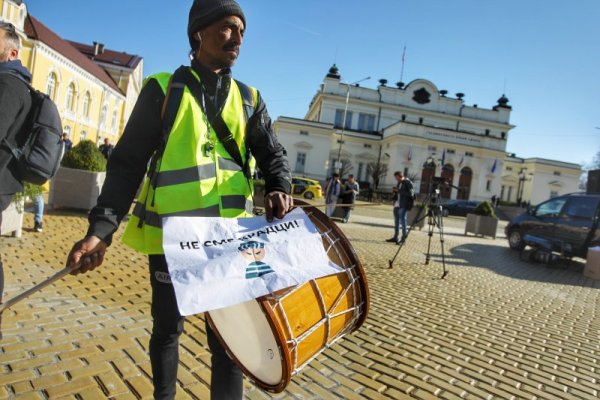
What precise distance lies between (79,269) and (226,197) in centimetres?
66

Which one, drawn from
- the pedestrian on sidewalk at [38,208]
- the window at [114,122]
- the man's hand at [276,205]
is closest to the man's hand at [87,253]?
the man's hand at [276,205]

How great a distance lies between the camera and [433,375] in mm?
3393

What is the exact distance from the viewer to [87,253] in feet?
5.42

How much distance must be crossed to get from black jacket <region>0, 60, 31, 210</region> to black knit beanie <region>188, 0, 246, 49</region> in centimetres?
118

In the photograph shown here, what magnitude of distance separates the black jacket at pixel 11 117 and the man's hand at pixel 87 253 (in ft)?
3.56

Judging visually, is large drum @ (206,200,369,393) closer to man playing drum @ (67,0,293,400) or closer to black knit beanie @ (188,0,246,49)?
man playing drum @ (67,0,293,400)

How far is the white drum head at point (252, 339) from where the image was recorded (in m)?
1.75

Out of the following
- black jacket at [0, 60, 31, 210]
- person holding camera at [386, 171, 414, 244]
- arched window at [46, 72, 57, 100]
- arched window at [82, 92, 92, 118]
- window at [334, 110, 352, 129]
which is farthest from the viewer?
window at [334, 110, 352, 129]

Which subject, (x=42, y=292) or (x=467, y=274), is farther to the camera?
(x=467, y=274)

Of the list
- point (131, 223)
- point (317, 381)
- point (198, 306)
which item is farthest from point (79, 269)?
point (317, 381)

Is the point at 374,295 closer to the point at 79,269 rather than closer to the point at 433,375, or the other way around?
the point at 433,375

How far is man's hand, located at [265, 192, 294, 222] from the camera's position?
1868 mm

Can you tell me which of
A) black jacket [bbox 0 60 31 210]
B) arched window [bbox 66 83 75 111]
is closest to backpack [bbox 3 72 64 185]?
black jacket [bbox 0 60 31 210]

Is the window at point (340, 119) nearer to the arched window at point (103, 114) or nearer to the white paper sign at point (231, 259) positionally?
the arched window at point (103, 114)
